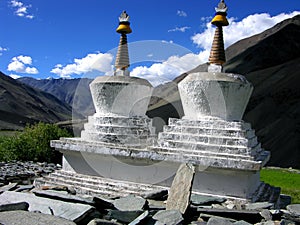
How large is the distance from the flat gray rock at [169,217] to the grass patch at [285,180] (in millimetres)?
9029

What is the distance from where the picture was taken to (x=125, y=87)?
10062mm

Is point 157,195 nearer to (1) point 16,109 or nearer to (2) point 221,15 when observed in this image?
(2) point 221,15

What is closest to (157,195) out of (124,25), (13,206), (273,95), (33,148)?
(13,206)

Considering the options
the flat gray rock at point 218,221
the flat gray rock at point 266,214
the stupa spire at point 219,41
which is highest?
the stupa spire at point 219,41

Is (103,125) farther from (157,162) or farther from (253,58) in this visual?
(253,58)

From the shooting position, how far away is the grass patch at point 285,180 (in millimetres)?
14406

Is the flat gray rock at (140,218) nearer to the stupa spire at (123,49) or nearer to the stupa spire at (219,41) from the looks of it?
the stupa spire at (219,41)

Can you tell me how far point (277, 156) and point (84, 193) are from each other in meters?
27.9

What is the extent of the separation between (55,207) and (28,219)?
95 centimetres

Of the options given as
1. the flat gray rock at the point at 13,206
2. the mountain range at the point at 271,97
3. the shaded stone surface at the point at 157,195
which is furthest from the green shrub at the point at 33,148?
the flat gray rock at the point at 13,206

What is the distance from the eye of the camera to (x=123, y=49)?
35.3ft

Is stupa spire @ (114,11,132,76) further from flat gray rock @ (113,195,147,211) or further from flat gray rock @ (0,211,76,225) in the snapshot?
flat gray rock @ (0,211,76,225)

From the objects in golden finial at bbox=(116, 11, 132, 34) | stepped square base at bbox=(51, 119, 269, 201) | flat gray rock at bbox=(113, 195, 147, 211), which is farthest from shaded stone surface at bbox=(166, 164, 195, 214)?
golden finial at bbox=(116, 11, 132, 34)

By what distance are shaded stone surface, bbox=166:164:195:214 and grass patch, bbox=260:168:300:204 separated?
27.4ft
